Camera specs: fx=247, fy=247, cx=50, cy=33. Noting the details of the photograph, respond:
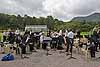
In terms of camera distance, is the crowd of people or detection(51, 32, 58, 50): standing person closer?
the crowd of people

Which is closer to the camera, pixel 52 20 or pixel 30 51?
pixel 30 51

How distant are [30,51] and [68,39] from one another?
4.30 m

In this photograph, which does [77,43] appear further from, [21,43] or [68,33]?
[21,43]

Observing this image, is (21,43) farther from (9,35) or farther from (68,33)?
(9,35)

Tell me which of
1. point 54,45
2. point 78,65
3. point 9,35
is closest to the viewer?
point 78,65

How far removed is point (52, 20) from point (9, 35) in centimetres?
7944

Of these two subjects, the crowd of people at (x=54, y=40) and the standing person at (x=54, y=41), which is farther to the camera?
the standing person at (x=54, y=41)

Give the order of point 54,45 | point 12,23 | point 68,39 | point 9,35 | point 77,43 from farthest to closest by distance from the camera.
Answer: point 12,23 → point 9,35 → point 54,45 → point 77,43 → point 68,39

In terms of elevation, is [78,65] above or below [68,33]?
below

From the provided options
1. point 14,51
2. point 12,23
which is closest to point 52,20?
point 12,23

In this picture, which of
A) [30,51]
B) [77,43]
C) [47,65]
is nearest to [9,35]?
[30,51]

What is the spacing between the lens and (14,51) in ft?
56.0

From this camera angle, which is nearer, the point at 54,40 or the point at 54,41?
the point at 54,40

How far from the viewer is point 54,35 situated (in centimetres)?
1933
